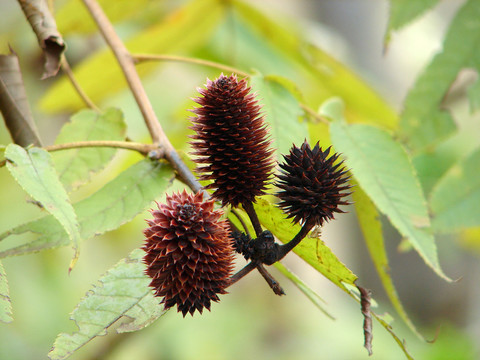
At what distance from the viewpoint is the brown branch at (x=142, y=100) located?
87 centimetres

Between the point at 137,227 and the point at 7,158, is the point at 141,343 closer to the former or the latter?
the point at 137,227

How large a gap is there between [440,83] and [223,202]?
0.78 metres

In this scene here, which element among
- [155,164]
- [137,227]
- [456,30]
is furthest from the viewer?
[137,227]

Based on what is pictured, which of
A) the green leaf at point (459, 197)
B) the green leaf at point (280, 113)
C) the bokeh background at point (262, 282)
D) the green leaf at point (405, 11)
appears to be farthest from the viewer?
the bokeh background at point (262, 282)

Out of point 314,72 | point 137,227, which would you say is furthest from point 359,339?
point 314,72

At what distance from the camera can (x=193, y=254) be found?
672 mm

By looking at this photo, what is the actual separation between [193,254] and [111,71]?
3.71ft

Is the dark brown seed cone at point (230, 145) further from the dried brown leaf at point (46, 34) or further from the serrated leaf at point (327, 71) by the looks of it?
the serrated leaf at point (327, 71)

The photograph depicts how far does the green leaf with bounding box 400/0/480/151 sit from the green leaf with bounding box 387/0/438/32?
0.08 metres

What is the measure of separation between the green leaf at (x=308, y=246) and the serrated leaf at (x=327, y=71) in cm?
97

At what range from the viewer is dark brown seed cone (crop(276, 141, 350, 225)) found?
694mm

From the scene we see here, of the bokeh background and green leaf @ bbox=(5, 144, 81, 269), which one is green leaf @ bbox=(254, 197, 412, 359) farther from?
the bokeh background

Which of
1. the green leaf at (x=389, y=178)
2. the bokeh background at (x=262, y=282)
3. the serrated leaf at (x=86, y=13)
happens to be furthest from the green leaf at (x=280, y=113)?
the serrated leaf at (x=86, y=13)

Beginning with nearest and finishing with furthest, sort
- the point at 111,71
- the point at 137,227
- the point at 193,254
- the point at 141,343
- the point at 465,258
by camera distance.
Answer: the point at 193,254 → the point at 111,71 → the point at 137,227 → the point at 141,343 → the point at 465,258
